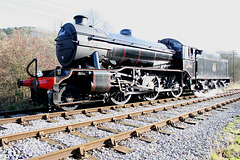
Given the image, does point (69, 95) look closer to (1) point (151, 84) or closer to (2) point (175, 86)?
(1) point (151, 84)

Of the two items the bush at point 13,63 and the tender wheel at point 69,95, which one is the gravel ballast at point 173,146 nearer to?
the tender wheel at point 69,95

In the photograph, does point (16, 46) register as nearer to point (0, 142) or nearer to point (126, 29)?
point (126, 29)

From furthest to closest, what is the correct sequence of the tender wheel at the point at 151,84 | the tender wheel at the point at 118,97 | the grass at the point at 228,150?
the tender wheel at the point at 151,84 → the tender wheel at the point at 118,97 → the grass at the point at 228,150

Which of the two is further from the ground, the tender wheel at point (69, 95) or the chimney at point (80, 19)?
the chimney at point (80, 19)

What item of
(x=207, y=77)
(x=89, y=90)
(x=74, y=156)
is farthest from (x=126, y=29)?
(x=207, y=77)

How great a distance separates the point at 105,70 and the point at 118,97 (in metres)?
1.88

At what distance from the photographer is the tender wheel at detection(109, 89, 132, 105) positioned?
7380 mm

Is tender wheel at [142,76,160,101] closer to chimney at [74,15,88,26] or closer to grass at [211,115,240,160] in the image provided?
chimney at [74,15,88,26]

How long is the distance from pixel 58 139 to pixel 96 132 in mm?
823

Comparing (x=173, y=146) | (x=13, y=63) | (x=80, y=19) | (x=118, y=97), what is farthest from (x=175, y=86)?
(x=13, y=63)

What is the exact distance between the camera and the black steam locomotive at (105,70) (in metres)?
5.97

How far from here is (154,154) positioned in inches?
116

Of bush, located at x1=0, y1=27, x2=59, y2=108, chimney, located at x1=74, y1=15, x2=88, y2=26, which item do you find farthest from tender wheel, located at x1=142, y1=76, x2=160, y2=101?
bush, located at x1=0, y1=27, x2=59, y2=108

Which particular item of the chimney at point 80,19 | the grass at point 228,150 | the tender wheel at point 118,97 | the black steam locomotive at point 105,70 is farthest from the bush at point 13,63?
the grass at point 228,150
